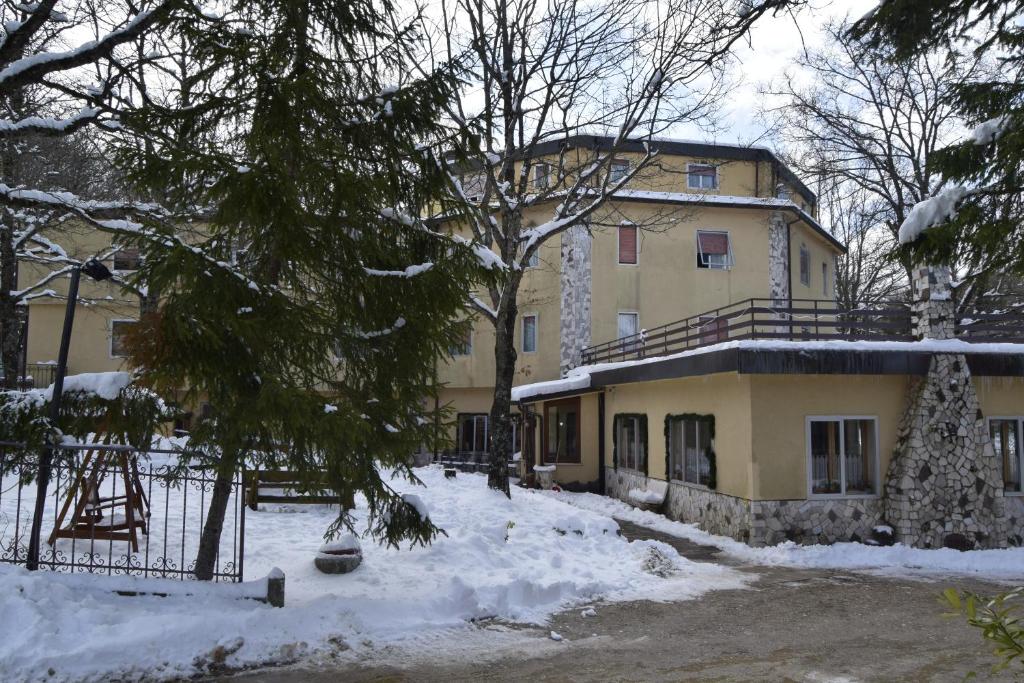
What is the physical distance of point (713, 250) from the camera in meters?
27.9

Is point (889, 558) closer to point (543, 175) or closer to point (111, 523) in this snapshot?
point (543, 175)

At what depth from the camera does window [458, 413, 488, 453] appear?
3041 cm

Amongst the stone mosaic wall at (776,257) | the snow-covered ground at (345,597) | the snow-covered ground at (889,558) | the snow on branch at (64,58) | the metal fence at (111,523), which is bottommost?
the snow-covered ground at (889,558)

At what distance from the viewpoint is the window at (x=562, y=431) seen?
78.2 ft

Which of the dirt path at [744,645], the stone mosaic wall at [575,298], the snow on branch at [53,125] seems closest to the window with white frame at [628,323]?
the stone mosaic wall at [575,298]

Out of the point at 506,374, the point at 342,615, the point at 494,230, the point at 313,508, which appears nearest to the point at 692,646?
the point at 342,615

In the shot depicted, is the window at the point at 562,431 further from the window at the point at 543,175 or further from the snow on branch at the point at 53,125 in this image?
the snow on branch at the point at 53,125

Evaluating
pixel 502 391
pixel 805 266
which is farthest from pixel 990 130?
pixel 805 266

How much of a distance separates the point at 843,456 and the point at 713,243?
48.4 ft

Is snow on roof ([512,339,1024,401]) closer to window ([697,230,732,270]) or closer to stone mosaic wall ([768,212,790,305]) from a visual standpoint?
window ([697,230,732,270])

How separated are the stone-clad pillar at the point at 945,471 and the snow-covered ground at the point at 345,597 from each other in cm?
Answer: 446

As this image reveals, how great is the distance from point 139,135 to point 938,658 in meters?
9.35

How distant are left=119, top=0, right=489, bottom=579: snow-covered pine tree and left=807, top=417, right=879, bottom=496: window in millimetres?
8956

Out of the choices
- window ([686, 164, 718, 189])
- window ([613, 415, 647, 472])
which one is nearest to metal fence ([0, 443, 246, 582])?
window ([613, 415, 647, 472])
